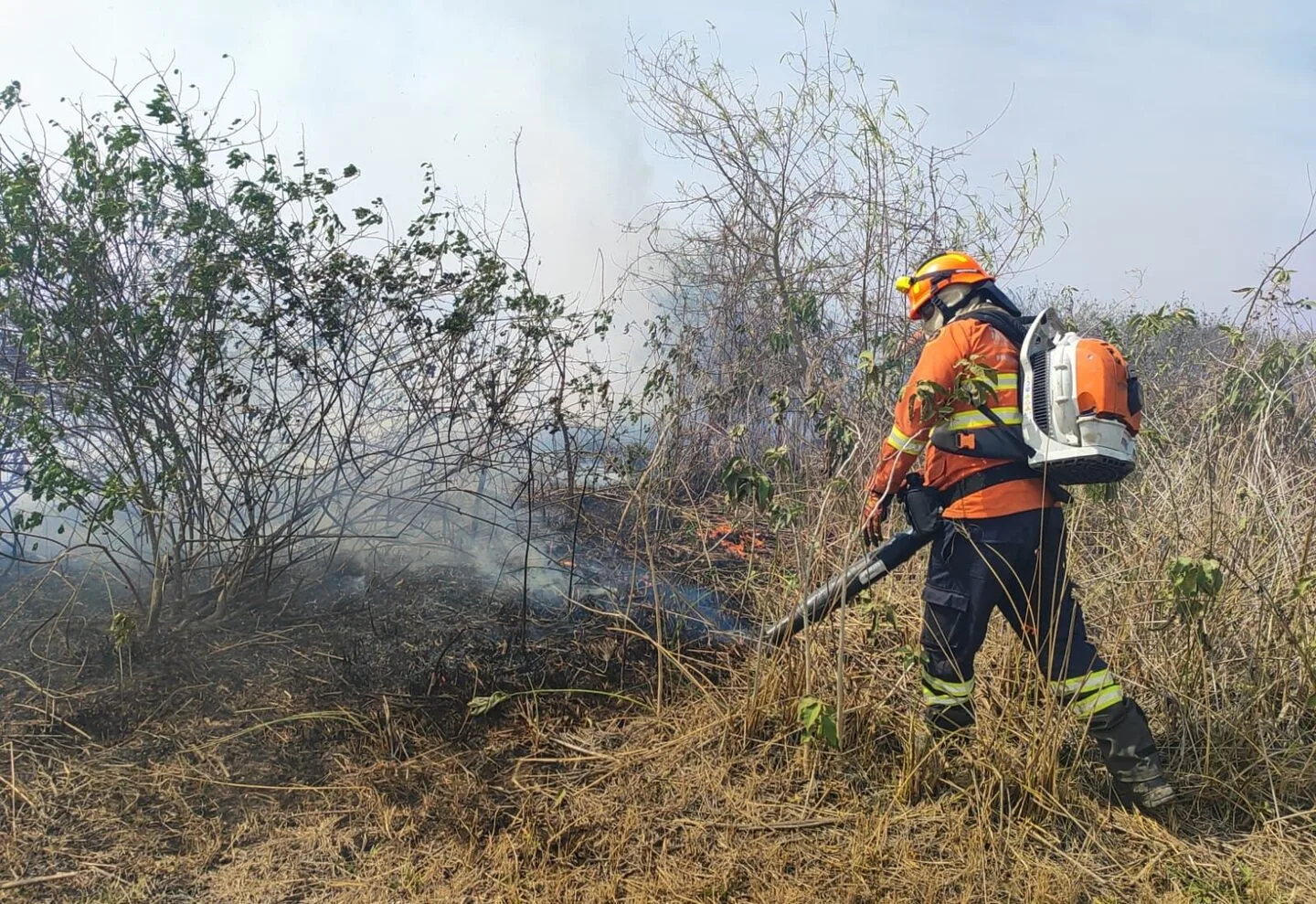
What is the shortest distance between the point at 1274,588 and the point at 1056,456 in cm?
119

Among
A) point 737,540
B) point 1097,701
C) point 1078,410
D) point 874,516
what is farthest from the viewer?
point 737,540

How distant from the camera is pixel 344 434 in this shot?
389cm

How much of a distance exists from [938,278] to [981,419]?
596mm

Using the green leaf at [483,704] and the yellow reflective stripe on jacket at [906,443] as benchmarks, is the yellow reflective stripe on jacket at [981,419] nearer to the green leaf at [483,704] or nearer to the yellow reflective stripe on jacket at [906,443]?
the yellow reflective stripe on jacket at [906,443]

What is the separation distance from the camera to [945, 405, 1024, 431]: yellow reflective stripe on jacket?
2.78m

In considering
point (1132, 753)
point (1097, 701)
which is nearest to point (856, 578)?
point (1097, 701)

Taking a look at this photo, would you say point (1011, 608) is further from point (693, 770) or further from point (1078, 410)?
point (693, 770)

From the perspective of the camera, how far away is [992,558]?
2.77 meters

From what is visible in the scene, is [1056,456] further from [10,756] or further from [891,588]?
[10,756]

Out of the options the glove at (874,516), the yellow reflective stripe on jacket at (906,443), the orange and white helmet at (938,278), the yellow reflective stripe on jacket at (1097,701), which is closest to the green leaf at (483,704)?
the glove at (874,516)

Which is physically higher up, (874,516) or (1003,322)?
(1003,322)

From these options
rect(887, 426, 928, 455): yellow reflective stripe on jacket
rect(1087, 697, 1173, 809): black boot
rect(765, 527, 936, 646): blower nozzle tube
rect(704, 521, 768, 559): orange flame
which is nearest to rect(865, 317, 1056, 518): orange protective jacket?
rect(887, 426, 928, 455): yellow reflective stripe on jacket

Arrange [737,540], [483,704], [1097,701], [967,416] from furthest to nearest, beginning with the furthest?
[737,540] → [483,704] → [967,416] → [1097,701]

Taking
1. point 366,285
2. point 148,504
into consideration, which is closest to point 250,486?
point 148,504
